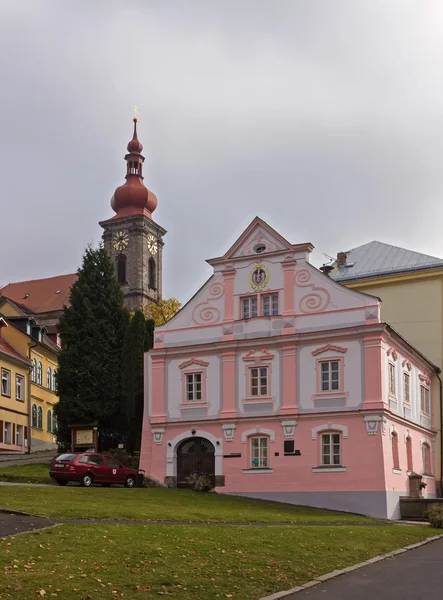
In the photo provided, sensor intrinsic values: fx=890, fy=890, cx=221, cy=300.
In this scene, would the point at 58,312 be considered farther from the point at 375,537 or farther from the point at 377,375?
the point at 375,537

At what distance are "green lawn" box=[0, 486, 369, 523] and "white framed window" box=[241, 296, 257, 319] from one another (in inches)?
348

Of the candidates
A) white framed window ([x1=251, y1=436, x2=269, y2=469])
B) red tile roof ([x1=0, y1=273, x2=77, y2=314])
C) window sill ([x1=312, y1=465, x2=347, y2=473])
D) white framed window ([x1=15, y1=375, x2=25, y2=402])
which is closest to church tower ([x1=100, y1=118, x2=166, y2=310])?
red tile roof ([x1=0, y1=273, x2=77, y2=314])

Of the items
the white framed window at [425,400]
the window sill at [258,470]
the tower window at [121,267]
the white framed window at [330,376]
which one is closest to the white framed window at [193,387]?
the window sill at [258,470]

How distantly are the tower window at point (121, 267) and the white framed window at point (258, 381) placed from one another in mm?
84777

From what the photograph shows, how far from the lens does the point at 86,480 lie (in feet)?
119

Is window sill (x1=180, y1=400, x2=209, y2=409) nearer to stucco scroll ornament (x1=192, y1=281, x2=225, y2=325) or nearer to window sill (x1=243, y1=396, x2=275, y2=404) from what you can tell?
window sill (x1=243, y1=396, x2=275, y2=404)

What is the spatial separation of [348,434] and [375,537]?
14.7m

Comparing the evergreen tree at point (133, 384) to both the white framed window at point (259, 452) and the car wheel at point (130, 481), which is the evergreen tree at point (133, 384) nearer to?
the car wheel at point (130, 481)

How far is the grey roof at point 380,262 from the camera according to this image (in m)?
48.8

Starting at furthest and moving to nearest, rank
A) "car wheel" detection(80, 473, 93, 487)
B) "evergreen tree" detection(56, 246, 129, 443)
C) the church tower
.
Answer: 1. the church tower
2. "evergreen tree" detection(56, 246, 129, 443)
3. "car wheel" detection(80, 473, 93, 487)

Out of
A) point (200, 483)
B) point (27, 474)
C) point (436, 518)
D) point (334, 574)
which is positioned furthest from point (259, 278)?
point (334, 574)

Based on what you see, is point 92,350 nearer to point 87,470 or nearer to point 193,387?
point 193,387

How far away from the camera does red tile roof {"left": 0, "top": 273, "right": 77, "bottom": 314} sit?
109562 mm

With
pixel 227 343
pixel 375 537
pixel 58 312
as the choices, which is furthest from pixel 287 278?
pixel 58 312
